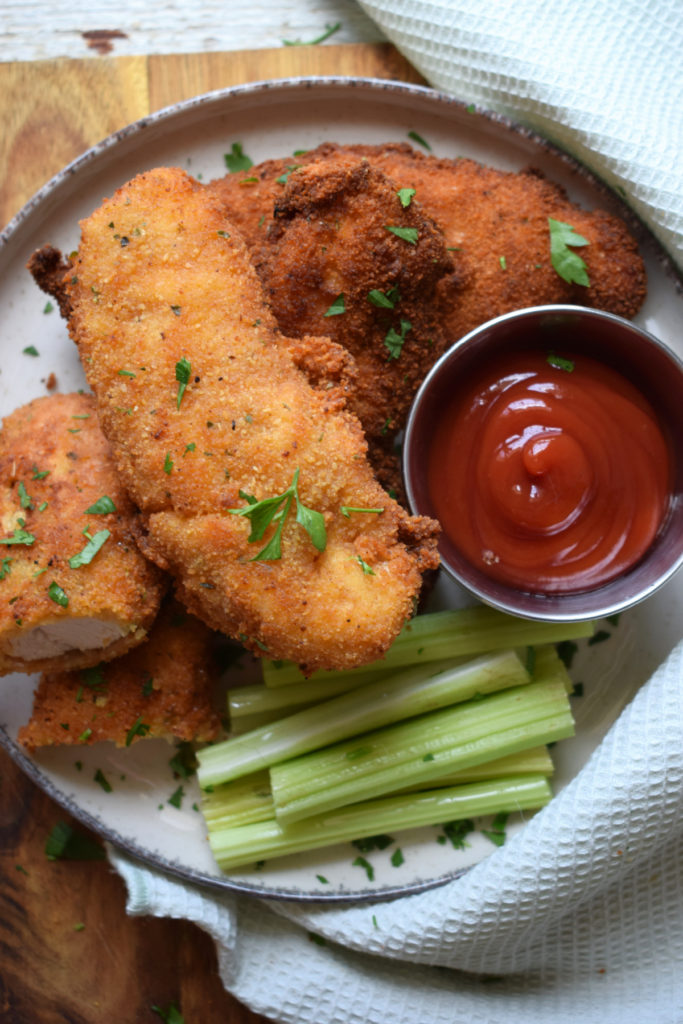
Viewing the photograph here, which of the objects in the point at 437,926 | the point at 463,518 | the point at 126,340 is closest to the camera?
the point at 126,340

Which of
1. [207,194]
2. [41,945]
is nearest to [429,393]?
[207,194]

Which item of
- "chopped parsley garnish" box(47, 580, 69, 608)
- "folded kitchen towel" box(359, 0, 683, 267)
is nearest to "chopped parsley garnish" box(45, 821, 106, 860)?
"chopped parsley garnish" box(47, 580, 69, 608)

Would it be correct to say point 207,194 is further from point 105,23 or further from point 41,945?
point 41,945

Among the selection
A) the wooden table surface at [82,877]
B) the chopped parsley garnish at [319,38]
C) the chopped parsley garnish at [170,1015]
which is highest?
the chopped parsley garnish at [319,38]

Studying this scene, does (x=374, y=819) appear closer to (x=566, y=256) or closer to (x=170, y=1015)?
(x=170, y=1015)

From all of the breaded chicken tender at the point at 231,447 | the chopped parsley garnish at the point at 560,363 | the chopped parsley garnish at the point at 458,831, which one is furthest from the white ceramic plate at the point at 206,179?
the breaded chicken tender at the point at 231,447

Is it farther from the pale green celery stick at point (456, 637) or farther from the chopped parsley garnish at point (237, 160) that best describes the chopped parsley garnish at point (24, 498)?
the chopped parsley garnish at point (237, 160)

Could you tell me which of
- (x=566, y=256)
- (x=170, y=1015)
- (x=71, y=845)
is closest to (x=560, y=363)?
(x=566, y=256)
